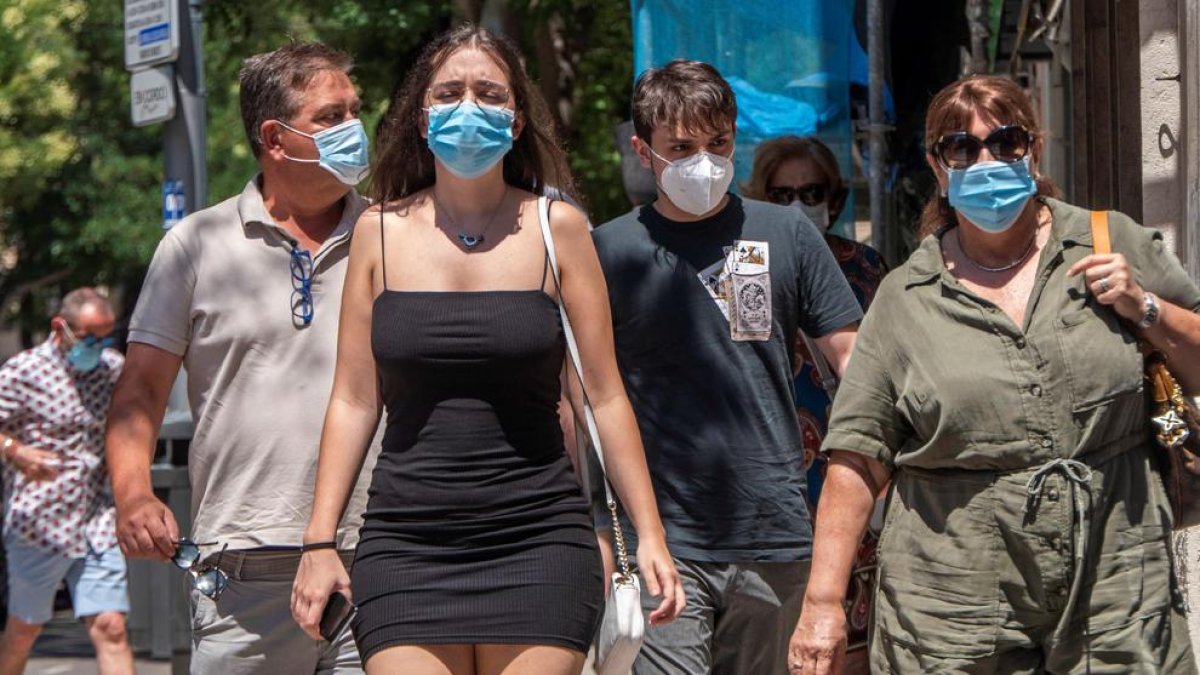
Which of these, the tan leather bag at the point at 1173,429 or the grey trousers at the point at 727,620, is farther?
the grey trousers at the point at 727,620

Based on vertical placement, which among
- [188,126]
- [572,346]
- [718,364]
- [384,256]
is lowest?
[718,364]

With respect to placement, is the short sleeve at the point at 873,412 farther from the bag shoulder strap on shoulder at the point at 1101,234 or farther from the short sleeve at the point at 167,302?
the short sleeve at the point at 167,302

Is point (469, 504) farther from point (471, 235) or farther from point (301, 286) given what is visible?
point (301, 286)

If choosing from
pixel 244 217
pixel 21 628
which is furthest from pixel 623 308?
pixel 21 628

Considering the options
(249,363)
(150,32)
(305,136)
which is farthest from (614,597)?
(150,32)

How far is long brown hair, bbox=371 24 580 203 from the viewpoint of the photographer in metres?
4.27

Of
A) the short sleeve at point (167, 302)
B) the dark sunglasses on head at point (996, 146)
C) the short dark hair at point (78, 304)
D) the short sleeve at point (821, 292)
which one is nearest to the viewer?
the dark sunglasses on head at point (996, 146)

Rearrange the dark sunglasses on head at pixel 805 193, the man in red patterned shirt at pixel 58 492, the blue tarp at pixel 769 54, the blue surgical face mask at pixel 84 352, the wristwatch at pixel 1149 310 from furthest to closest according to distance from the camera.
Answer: the blue surgical face mask at pixel 84 352 → the man in red patterned shirt at pixel 58 492 → the blue tarp at pixel 769 54 → the dark sunglasses on head at pixel 805 193 → the wristwatch at pixel 1149 310

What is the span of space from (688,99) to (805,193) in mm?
1077

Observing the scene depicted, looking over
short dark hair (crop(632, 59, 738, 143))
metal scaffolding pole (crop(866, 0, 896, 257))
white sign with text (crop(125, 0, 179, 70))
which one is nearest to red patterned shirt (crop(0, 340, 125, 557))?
white sign with text (crop(125, 0, 179, 70))

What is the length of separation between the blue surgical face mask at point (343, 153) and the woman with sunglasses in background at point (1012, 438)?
4.69 ft

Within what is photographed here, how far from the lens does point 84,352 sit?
9.46 m

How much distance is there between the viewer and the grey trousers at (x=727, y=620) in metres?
4.76

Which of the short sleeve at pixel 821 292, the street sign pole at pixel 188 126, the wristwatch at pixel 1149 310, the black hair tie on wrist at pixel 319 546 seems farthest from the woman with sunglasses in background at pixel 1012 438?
the street sign pole at pixel 188 126
